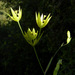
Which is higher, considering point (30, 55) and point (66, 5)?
point (66, 5)

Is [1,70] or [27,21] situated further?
[1,70]

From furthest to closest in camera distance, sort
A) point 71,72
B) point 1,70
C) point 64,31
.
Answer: point 1,70 < point 64,31 < point 71,72

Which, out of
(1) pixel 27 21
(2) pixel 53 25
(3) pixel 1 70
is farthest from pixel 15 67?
(2) pixel 53 25

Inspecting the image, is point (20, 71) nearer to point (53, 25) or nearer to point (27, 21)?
point (27, 21)

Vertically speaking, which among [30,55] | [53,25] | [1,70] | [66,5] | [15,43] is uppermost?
[66,5]

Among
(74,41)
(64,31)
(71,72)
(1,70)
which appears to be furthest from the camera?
(1,70)

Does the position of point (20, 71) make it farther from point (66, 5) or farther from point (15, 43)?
point (66, 5)
